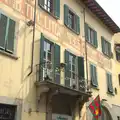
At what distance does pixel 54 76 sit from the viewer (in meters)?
12.7

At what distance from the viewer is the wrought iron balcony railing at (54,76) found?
11.9 meters

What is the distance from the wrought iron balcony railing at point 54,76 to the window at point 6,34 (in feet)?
6.14

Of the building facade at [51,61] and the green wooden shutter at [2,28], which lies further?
the building facade at [51,61]

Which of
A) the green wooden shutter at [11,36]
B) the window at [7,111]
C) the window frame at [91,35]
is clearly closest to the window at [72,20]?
the window frame at [91,35]

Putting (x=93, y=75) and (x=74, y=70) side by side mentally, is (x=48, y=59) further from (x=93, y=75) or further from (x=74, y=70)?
(x=93, y=75)

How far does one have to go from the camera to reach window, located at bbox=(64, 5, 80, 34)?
1536 centimetres

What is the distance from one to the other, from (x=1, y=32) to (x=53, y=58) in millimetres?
3510

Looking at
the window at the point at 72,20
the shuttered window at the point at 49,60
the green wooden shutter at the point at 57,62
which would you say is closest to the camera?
the shuttered window at the point at 49,60

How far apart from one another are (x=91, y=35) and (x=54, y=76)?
6.49 m

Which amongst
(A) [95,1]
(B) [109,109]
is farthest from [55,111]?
(A) [95,1]

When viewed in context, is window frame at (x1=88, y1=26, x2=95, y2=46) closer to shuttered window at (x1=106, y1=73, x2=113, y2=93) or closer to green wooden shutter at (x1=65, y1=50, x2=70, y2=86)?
shuttered window at (x1=106, y1=73, x2=113, y2=93)

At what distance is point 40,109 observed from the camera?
1169 cm

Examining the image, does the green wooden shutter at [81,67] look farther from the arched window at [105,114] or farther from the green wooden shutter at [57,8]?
the arched window at [105,114]

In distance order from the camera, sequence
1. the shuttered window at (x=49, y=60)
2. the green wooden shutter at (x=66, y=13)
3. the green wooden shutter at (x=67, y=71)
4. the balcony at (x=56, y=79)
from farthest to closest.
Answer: the green wooden shutter at (x=66, y=13) < the green wooden shutter at (x=67, y=71) < the shuttered window at (x=49, y=60) < the balcony at (x=56, y=79)
